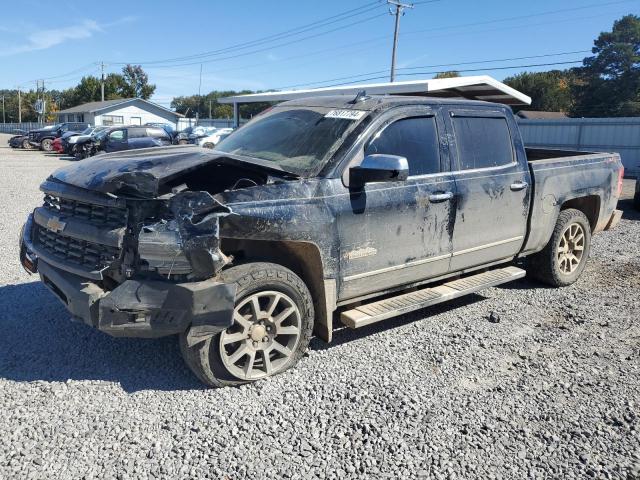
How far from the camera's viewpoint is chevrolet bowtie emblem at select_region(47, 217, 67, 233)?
12.8 feet

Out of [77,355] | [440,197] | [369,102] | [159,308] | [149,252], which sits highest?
[369,102]

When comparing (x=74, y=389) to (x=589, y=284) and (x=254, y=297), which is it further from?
(x=589, y=284)

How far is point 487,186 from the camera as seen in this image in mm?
4977

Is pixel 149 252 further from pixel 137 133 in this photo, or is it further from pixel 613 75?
pixel 613 75

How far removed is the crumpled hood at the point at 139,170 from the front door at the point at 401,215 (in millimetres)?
694

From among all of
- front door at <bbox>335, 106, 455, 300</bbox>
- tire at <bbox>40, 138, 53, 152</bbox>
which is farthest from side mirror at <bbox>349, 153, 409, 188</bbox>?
tire at <bbox>40, 138, 53, 152</bbox>

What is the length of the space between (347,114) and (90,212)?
2101 mm

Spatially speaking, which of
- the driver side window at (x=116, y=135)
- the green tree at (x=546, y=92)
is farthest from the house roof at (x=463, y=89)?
the green tree at (x=546, y=92)

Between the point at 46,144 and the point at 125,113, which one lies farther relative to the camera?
the point at 125,113

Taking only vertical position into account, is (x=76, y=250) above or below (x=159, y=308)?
above

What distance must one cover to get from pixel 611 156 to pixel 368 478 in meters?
5.43

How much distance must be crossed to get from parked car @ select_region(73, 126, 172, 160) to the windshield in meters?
19.4

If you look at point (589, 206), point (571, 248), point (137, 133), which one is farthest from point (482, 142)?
point (137, 133)

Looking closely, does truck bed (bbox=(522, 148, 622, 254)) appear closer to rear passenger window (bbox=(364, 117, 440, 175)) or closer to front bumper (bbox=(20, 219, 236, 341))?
rear passenger window (bbox=(364, 117, 440, 175))
